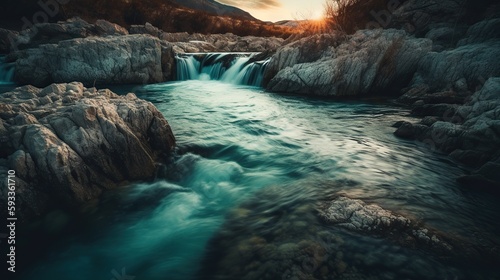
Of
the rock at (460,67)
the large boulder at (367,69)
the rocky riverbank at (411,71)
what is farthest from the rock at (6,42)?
the rock at (460,67)

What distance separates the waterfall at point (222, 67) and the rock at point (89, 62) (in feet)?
11.0

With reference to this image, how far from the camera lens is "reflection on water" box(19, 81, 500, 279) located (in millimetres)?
4496

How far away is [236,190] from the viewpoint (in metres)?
6.42

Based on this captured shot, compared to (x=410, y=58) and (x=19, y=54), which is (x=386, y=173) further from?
(x=19, y=54)

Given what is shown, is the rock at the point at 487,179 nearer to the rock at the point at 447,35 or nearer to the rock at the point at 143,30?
the rock at the point at 447,35

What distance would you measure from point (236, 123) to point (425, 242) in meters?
8.69

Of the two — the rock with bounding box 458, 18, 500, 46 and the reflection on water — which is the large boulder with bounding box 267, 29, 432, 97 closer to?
the rock with bounding box 458, 18, 500, 46

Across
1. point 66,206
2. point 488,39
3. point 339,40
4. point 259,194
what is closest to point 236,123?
point 259,194

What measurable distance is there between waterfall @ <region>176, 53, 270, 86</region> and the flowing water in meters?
11.1

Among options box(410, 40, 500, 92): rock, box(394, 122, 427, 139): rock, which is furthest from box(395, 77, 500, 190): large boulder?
box(410, 40, 500, 92): rock

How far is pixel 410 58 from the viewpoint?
16.5 m

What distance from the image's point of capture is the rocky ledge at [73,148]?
16.6 feet

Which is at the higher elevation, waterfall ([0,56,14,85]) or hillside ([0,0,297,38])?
hillside ([0,0,297,38])

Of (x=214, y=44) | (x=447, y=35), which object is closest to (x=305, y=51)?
(x=447, y=35)
